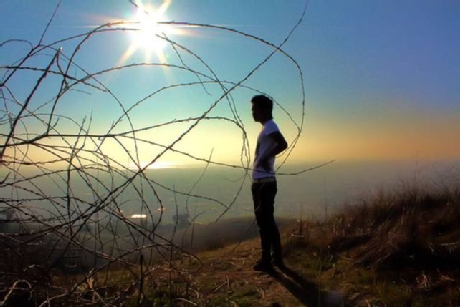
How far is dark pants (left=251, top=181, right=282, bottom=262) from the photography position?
4.04m

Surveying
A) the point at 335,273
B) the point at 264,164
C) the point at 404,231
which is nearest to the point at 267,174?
the point at 264,164

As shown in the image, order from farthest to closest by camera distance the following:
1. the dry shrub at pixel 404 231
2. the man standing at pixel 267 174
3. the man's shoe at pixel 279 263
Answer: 1. the man's shoe at pixel 279 263
2. the man standing at pixel 267 174
3. the dry shrub at pixel 404 231

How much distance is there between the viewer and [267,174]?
3891 millimetres

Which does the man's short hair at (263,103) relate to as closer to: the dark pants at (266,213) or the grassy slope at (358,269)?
the dark pants at (266,213)

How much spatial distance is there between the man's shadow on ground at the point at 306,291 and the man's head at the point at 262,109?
155 cm

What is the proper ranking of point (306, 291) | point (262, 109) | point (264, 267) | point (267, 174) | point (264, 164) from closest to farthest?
point (306, 291), point (267, 174), point (264, 164), point (262, 109), point (264, 267)

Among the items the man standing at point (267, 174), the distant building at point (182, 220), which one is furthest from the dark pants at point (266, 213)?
the distant building at point (182, 220)

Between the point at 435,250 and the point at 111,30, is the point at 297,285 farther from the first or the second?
the point at 111,30

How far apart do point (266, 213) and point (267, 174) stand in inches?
18.7

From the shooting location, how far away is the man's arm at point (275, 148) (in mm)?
3934

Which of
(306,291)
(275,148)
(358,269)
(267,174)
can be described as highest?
(275,148)

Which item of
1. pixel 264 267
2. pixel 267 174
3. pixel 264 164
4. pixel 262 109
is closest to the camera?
pixel 267 174

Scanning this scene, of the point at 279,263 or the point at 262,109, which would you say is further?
the point at 279,263

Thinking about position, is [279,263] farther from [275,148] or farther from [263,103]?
[263,103]
